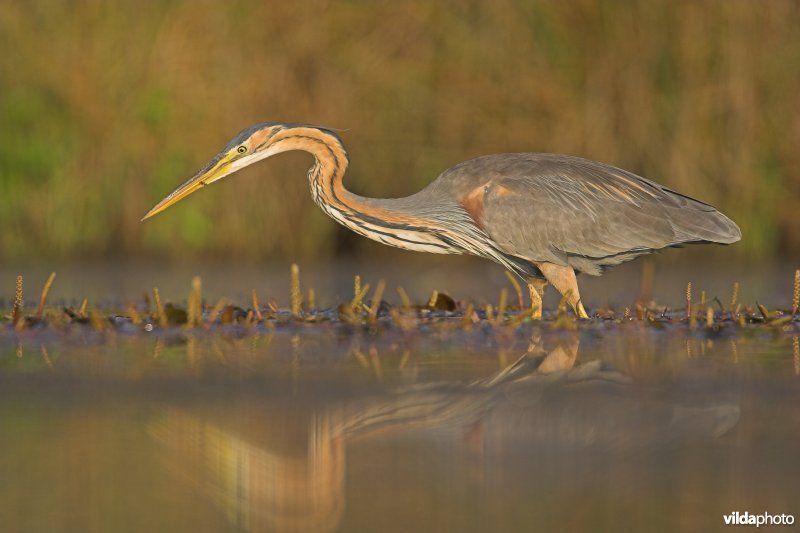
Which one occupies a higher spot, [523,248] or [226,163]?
[226,163]

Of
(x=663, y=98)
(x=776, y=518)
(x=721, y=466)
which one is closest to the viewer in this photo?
(x=776, y=518)

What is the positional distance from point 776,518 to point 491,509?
0.72 meters

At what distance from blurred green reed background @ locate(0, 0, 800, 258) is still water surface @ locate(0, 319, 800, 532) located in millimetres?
5811

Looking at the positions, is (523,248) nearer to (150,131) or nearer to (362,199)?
(362,199)

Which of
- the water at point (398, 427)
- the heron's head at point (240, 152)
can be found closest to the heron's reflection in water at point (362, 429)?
the water at point (398, 427)

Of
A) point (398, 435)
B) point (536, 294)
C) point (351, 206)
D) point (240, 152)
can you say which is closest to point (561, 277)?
point (536, 294)

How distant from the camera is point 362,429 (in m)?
4.76

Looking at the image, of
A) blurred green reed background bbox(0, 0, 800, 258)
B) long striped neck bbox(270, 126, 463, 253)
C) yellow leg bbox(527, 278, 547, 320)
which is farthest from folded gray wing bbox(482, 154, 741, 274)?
blurred green reed background bbox(0, 0, 800, 258)

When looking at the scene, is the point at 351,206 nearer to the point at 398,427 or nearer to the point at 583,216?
the point at 583,216

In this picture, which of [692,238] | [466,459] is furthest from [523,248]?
[466,459]

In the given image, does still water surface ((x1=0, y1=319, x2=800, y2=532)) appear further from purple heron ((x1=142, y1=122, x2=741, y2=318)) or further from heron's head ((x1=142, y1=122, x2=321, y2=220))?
heron's head ((x1=142, y1=122, x2=321, y2=220))

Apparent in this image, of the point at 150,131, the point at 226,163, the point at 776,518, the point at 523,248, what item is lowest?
the point at 776,518

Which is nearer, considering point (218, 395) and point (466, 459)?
point (466, 459)

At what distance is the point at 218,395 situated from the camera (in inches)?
219
